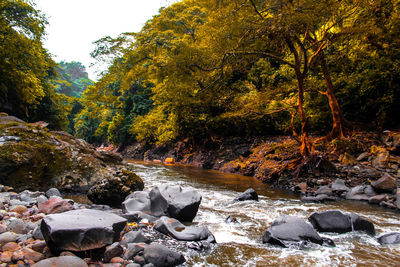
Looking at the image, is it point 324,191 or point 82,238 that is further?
point 324,191

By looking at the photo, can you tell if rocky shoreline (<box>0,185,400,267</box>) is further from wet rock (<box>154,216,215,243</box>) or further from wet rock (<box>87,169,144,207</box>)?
wet rock (<box>87,169,144,207</box>)

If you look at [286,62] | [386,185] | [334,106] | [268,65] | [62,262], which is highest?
[268,65]

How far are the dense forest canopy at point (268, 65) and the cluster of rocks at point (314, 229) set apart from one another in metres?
5.22

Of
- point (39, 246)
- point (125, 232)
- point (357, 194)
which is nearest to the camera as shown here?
point (39, 246)

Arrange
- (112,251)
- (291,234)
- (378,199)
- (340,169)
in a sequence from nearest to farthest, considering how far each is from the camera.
Result: (112,251), (291,234), (378,199), (340,169)

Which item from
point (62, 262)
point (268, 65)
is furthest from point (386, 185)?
point (268, 65)

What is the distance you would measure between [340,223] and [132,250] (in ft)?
10.5

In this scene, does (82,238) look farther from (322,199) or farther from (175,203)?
(322,199)

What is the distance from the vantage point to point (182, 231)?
3.27 metres

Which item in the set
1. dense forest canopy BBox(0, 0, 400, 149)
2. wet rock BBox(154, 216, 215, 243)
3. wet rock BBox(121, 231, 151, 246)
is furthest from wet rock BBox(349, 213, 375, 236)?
dense forest canopy BBox(0, 0, 400, 149)

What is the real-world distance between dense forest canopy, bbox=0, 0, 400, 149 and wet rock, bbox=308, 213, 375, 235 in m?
5.18

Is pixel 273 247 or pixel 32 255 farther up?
pixel 32 255

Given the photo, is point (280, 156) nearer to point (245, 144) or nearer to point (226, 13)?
point (245, 144)

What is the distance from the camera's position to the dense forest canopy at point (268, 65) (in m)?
7.64
